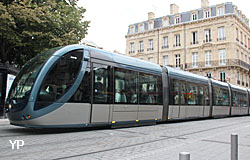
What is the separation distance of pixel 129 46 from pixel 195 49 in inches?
508

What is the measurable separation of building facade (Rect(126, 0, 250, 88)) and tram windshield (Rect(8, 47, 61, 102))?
32.1 meters

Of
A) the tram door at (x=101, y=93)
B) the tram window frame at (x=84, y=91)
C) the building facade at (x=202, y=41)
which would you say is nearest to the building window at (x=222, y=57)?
the building facade at (x=202, y=41)

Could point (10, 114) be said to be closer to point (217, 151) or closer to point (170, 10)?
point (217, 151)

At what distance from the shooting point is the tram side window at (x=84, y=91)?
765 centimetres

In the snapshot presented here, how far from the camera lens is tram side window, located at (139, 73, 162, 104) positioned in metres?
10.4

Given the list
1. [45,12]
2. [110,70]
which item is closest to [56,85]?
[110,70]

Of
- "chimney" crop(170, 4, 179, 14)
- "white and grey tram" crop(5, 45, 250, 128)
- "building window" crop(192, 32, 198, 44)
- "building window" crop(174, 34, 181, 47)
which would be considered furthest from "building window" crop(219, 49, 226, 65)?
"white and grey tram" crop(5, 45, 250, 128)

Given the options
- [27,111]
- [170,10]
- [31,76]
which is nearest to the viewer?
[27,111]

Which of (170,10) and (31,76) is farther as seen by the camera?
(170,10)

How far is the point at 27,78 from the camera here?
24.4 ft

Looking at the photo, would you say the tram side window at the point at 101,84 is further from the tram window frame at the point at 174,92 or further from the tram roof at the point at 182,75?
the tram roof at the point at 182,75

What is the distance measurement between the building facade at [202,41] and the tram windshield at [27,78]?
32.1 meters

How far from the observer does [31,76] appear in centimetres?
732

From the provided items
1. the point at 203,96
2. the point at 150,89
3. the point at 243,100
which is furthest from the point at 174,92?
the point at 243,100
